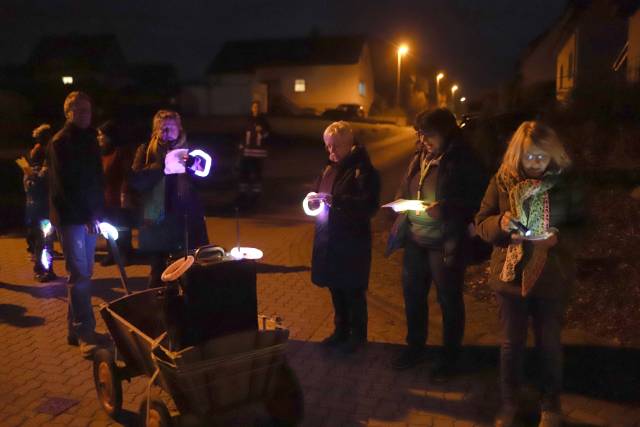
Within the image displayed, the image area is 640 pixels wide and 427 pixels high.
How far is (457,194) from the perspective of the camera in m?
4.39

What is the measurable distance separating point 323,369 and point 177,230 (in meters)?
1.80

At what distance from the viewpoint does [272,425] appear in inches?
159

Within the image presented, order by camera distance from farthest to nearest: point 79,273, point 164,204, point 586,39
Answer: point 586,39
point 164,204
point 79,273

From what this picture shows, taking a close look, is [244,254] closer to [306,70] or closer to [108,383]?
[108,383]

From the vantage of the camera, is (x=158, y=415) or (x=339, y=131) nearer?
(x=158, y=415)

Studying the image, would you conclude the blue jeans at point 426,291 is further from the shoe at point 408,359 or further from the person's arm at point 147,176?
the person's arm at point 147,176

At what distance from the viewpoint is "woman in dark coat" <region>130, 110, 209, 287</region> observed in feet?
18.0

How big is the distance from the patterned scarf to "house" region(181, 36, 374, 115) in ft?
142

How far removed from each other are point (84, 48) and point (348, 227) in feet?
166

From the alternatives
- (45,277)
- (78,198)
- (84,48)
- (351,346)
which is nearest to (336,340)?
(351,346)

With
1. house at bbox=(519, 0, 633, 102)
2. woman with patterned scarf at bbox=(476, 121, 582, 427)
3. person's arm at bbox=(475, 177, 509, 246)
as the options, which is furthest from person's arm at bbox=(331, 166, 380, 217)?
house at bbox=(519, 0, 633, 102)

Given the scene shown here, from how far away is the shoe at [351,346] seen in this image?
5.25 metres

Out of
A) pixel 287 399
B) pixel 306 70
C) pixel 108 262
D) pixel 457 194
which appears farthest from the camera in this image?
pixel 306 70

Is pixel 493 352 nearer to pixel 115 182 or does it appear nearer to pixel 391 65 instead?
pixel 115 182
